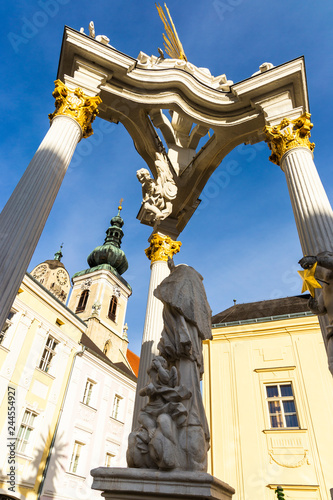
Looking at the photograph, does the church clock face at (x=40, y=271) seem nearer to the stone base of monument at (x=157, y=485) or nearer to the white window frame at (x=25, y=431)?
the white window frame at (x=25, y=431)

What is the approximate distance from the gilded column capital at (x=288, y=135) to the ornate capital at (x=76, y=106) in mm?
4349

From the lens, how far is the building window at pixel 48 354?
18.9 metres

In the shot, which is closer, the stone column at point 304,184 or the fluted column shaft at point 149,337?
the stone column at point 304,184

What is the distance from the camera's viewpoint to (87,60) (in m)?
8.99

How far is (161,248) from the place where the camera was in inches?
387

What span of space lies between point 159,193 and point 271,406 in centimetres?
1096

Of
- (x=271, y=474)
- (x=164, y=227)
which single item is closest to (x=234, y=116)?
(x=164, y=227)

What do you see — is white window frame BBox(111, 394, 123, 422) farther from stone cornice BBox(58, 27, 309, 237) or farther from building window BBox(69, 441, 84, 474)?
stone cornice BBox(58, 27, 309, 237)

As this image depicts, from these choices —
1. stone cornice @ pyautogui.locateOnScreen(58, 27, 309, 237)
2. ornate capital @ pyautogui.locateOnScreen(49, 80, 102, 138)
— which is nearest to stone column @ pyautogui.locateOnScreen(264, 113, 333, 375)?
stone cornice @ pyautogui.locateOnScreen(58, 27, 309, 237)

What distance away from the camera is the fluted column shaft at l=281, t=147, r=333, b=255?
19.3ft

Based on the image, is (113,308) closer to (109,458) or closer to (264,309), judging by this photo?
(109,458)

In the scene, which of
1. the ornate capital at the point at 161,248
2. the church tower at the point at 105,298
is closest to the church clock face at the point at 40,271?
the church tower at the point at 105,298

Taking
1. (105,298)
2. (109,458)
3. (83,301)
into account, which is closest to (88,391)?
(109,458)

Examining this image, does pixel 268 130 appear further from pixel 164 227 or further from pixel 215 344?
pixel 215 344
